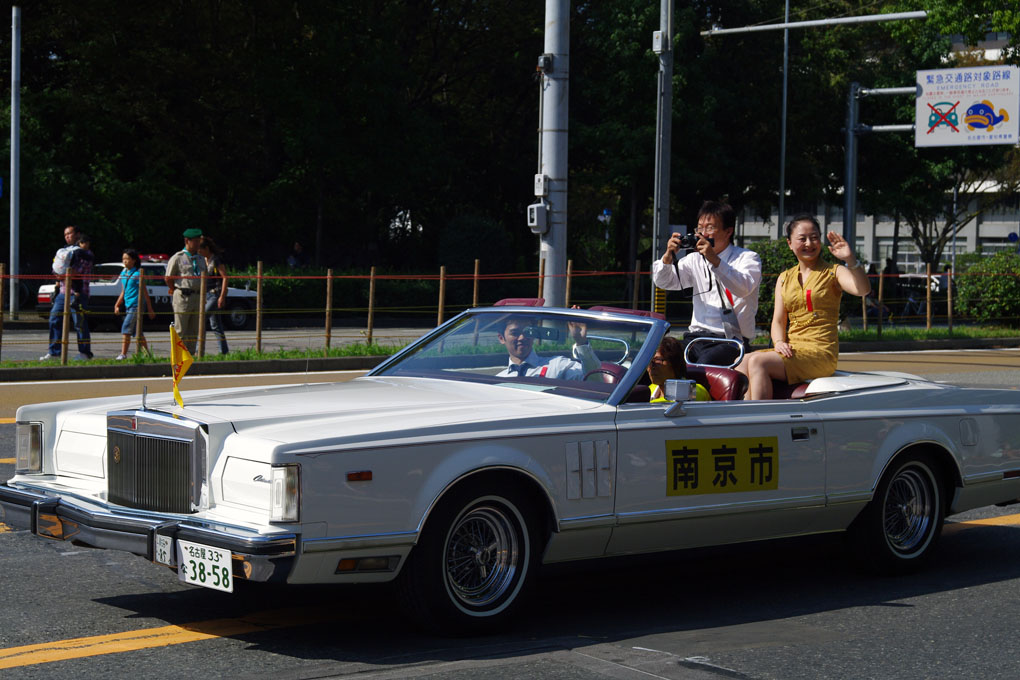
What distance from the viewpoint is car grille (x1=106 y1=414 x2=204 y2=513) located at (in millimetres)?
5004

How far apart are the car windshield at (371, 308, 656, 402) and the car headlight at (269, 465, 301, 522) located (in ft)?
4.73

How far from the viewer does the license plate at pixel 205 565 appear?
15.4 feet

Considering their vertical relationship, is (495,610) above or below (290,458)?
below

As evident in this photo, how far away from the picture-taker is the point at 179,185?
→ 36.5 meters

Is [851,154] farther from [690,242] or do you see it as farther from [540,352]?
[540,352]

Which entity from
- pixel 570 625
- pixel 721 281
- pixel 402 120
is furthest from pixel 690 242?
pixel 402 120

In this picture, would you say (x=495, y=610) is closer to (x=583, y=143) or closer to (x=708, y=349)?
(x=708, y=349)

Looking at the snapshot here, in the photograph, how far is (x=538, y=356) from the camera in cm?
612

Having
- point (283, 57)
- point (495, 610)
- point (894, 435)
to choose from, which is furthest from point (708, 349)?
point (283, 57)

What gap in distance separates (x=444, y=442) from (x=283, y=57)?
32.6 metres

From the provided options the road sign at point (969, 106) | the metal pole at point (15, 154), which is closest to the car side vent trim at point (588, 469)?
the metal pole at point (15, 154)

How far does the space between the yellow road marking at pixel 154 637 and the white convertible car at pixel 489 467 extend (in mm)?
369

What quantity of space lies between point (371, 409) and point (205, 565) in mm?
924

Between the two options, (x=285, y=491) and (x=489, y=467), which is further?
(x=489, y=467)
